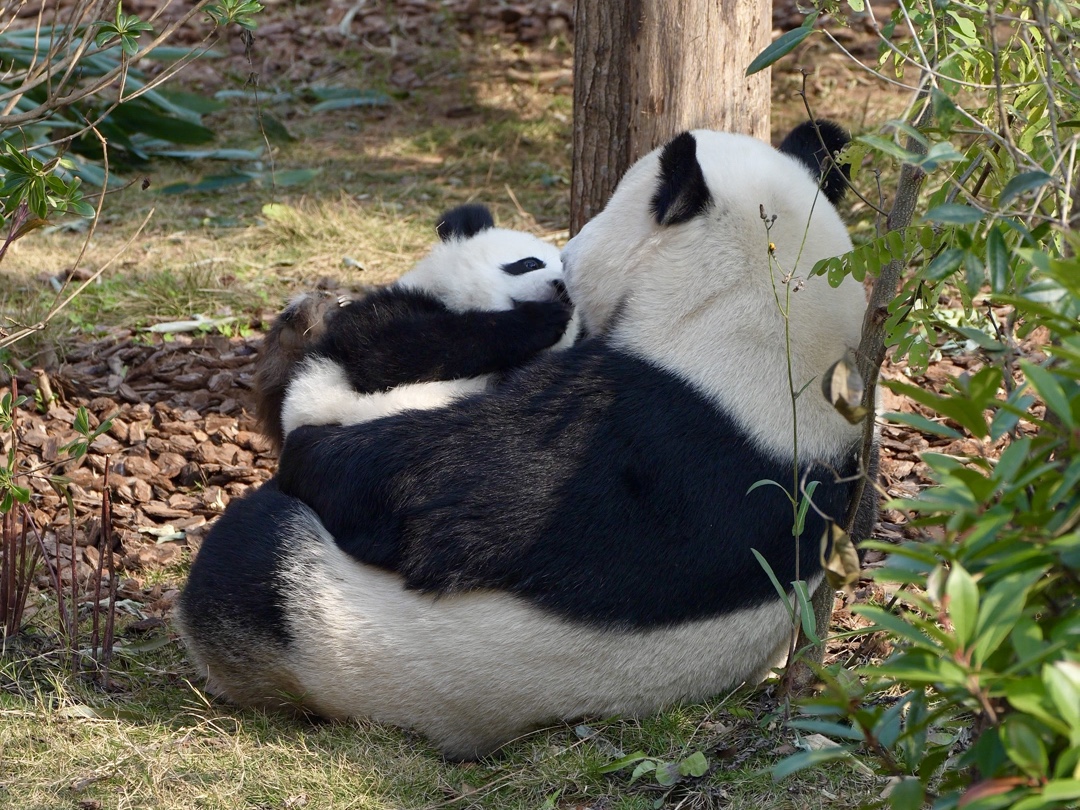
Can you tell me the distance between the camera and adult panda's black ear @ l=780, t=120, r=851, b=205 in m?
3.29

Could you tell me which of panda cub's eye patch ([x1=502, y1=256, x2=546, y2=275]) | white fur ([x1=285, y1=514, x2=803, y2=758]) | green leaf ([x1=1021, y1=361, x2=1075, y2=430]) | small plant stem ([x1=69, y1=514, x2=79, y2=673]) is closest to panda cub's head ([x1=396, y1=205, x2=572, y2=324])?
panda cub's eye patch ([x1=502, y1=256, x2=546, y2=275])

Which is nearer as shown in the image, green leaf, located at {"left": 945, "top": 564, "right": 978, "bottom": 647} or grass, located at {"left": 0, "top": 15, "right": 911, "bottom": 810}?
green leaf, located at {"left": 945, "top": 564, "right": 978, "bottom": 647}

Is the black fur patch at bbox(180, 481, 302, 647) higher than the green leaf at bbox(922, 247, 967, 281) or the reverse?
the reverse

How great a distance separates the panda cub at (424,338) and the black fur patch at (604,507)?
1.34ft

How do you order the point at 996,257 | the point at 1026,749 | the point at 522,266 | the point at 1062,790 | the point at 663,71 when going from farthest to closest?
the point at 663,71
the point at 522,266
the point at 996,257
the point at 1026,749
the point at 1062,790

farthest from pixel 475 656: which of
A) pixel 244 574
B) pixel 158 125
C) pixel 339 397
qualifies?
pixel 158 125

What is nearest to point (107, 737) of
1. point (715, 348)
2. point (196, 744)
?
point (196, 744)

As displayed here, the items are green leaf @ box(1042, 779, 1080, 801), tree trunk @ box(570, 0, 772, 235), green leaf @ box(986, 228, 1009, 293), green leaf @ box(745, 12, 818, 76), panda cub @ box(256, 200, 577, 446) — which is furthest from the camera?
tree trunk @ box(570, 0, 772, 235)

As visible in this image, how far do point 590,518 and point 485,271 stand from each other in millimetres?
1349

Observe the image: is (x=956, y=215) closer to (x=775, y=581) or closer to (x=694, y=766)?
(x=775, y=581)

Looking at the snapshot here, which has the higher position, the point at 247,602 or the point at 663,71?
the point at 663,71

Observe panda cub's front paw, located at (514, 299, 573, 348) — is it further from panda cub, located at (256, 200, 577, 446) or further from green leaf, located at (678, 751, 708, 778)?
green leaf, located at (678, 751, 708, 778)

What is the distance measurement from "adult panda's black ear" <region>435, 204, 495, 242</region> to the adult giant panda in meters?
1.03

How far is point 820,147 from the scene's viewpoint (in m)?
3.32
